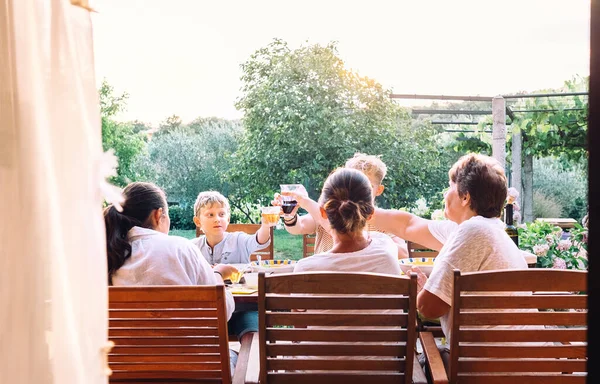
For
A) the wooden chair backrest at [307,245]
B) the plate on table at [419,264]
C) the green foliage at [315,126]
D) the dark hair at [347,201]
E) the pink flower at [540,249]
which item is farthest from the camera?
the green foliage at [315,126]

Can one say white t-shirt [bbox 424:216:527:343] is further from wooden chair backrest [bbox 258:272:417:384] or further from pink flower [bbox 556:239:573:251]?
pink flower [bbox 556:239:573:251]

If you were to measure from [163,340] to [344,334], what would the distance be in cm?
51

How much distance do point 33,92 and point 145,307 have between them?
87 cm

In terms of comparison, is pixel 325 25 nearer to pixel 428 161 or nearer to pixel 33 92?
pixel 428 161

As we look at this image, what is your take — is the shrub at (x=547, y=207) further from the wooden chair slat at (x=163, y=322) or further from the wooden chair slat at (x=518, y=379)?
the wooden chair slat at (x=163, y=322)

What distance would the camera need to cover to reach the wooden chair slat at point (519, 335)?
1.71 m

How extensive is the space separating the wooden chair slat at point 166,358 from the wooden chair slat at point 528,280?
2.42 feet

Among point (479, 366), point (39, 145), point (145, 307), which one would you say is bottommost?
point (479, 366)

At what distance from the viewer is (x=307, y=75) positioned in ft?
17.6

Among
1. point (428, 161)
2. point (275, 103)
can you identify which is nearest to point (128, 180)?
point (275, 103)

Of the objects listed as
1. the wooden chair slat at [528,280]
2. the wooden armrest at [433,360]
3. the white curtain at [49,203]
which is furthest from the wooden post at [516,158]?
the white curtain at [49,203]

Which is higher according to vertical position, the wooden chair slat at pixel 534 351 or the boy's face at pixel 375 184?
the boy's face at pixel 375 184

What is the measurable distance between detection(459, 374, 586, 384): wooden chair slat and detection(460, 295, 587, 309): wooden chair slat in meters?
0.22

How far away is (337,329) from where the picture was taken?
170cm
